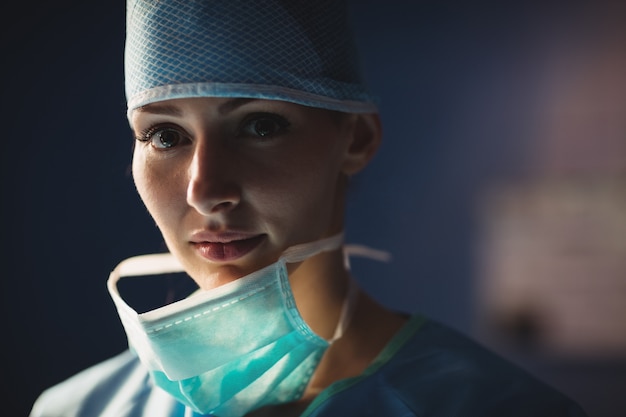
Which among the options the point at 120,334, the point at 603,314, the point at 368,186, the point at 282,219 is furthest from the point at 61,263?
the point at 603,314

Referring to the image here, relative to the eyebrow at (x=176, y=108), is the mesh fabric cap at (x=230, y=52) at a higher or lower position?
higher

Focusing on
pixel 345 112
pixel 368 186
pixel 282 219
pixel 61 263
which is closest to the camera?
pixel 282 219

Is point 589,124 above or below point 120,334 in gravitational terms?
above

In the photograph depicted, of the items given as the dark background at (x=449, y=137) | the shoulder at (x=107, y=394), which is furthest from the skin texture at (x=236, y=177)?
the dark background at (x=449, y=137)

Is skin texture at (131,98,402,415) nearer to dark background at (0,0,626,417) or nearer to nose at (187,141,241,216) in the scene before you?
nose at (187,141,241,216)

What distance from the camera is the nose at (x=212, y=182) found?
858 mm

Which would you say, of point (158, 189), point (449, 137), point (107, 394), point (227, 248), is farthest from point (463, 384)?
point (449, 137)

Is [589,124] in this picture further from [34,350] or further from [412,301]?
[34,350]

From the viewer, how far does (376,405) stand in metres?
0.96

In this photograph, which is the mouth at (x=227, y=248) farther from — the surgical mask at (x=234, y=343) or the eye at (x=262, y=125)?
the eye at (x=262, y=125)

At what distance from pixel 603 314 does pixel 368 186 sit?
3.72 feet

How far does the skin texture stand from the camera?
89cm

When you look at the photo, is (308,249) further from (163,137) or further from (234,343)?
(163,137)

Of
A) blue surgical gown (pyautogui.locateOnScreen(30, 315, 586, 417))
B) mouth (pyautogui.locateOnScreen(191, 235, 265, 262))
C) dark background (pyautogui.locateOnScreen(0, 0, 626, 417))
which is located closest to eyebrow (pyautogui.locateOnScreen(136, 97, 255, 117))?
mouth (pyautogui.locateOnScreen(191, 235, 265, 262))
